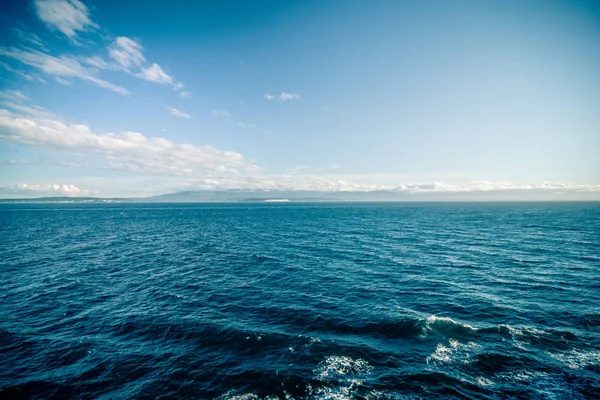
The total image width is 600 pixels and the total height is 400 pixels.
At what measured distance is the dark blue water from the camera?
18.8 m

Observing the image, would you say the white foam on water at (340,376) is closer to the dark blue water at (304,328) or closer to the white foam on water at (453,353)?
the dark blue water at (304,328)

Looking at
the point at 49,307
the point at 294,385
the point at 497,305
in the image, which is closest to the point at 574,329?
the point at 497,305

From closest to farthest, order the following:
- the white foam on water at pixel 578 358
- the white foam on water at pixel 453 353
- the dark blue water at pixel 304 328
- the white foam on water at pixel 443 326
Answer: the dark blue water at pixel 304 328, the white foam on water at pixel 578 358, the white foam on water at pixel 453 353, the white foam on water at pixel 443 326

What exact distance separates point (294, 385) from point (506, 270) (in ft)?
142

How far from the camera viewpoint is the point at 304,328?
2622 cm

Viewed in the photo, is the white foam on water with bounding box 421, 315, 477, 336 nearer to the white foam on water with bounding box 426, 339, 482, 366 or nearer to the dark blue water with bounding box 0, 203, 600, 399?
the dark blue water with bounding box 0, 203, 600, 399

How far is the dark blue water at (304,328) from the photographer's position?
18.8 m

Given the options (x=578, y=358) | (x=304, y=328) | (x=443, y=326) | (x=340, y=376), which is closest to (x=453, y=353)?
(x=443, y=326)

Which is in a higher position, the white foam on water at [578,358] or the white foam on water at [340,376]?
the white foam on water at [578,358]

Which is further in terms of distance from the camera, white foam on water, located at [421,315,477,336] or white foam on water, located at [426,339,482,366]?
white foam on water, located at [421,315,477,336]

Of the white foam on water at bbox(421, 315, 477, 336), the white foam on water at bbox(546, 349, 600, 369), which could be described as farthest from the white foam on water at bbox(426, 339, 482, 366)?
the white foam on water at bbox(546, 349, 600, 369)

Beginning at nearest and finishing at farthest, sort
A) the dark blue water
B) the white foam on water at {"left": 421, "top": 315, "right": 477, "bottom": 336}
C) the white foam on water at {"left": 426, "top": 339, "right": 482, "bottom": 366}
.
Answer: the dark blue water, the white foam on water at {"left": 426, "top": 339, "right": 482, "bottom": 366}, the white foam on water at {"left": 421, "top": 315, "right": 477, "bottom": 336}

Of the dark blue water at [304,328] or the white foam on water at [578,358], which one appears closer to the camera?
the dark blue water at [304,328]

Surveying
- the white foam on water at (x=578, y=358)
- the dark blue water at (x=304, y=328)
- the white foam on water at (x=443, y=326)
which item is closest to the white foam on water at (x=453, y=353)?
the dark blue water at (x=304, y=328)
